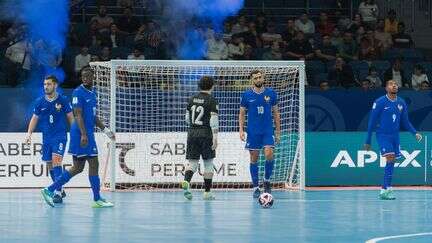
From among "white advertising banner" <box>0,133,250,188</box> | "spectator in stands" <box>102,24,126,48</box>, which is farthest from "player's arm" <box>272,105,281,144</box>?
"spectator in stands" <box>102,24,126,48</box>

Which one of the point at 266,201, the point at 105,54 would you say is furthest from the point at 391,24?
the point at 266,201

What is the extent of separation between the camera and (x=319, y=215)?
54.1ft

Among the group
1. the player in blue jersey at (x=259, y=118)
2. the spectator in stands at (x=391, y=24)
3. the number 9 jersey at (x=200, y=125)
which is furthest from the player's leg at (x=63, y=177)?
the spectator in stands at (x=391, y=24)

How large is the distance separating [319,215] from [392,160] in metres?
3.77

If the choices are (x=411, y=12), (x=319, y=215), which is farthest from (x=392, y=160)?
(x=411, y=12)

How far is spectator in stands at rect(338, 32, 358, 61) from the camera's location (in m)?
28.0

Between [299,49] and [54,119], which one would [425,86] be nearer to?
[299,49]

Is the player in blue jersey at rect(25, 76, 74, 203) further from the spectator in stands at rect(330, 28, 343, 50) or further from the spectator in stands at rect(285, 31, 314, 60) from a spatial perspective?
the spectator in stands at rect(330, 28, 343, 50)

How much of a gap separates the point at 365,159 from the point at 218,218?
7.49 metres

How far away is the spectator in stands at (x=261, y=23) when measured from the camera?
27500mm

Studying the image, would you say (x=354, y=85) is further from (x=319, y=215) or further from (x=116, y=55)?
(x=319, y=215)

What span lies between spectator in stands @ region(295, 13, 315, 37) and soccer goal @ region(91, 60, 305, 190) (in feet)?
18.4

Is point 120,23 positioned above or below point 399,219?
above

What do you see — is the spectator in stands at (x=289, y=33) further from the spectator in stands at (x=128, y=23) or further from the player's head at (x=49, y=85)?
the player's head at (x=49, y=85)
